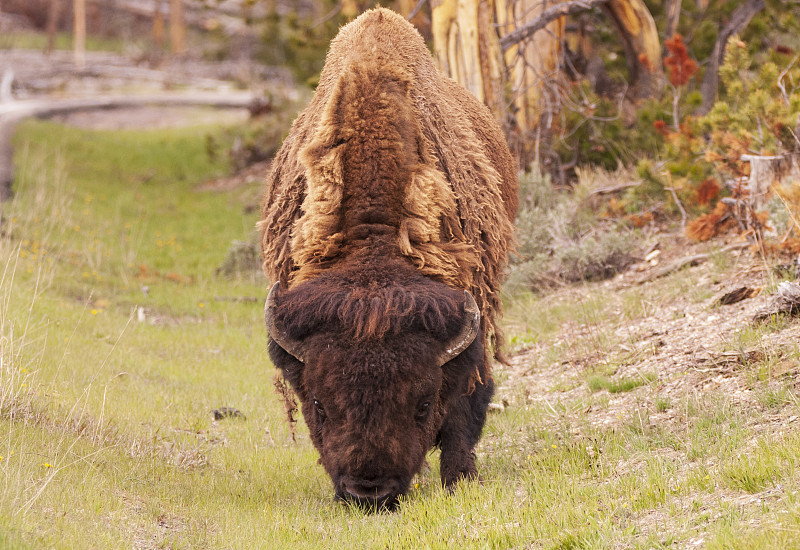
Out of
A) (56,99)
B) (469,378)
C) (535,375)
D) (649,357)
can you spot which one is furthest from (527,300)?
(56,99)

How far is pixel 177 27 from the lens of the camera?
148 feet

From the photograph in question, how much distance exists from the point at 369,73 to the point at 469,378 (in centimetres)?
208

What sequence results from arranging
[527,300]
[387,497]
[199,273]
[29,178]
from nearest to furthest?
[387,497] < [527,300] < [199,273] < [29,178]

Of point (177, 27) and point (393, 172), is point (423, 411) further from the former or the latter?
point (177, 27)

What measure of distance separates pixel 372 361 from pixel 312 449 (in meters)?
2.48

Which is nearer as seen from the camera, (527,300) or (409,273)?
(409,273)

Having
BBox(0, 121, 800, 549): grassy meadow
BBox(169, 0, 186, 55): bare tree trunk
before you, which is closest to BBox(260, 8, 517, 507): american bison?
BBox(0, 121, 800, 549): grassy meadow

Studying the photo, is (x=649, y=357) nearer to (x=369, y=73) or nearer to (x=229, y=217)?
(x=369, y=73)

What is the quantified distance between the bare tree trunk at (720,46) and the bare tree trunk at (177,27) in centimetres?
3462

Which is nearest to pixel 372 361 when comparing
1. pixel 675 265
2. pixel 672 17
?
pixel 675 265

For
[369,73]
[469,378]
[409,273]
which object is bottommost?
[469,378]

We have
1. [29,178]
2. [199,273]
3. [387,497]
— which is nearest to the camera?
[387,497]

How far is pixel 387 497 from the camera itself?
4.83m

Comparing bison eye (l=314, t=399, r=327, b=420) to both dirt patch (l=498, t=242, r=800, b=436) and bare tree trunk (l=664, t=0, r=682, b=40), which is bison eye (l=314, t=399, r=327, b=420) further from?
bare tree trunk (l=664, t=0, r=682, b=40)
